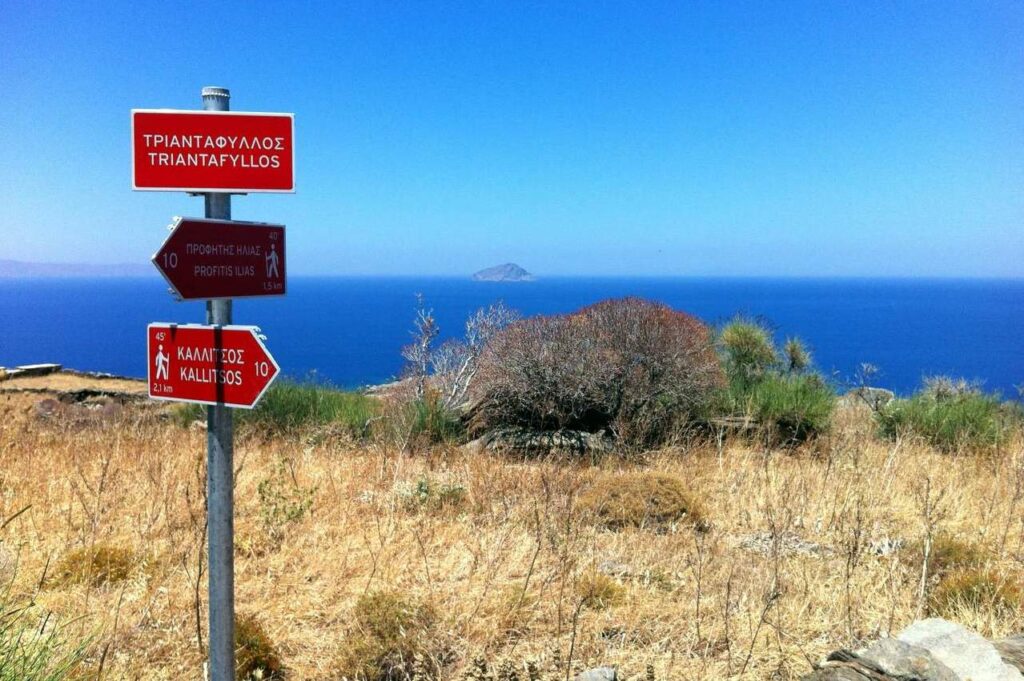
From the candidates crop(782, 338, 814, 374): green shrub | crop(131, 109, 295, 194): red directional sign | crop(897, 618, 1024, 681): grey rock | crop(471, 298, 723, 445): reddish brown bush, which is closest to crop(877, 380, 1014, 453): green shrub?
crop(782, 338, 814, 374): green shrub

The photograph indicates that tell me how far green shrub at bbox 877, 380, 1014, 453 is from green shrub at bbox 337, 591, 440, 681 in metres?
6.99

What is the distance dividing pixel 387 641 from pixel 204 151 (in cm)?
242

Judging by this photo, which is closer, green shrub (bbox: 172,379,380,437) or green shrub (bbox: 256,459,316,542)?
green shrub (bbox: 256,459,316,542)

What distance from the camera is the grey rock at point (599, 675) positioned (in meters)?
3.22

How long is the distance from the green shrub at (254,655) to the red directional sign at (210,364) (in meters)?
1.42

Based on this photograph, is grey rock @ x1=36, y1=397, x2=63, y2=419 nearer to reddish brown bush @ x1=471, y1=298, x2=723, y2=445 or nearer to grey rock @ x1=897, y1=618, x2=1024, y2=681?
→ reddish brown bush @ x1=471, y1=298, x2=723, y2=445

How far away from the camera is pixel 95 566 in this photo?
14.2ft

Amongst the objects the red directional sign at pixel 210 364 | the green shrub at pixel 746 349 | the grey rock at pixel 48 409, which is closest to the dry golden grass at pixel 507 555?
the red directional sign at pixel 210 364

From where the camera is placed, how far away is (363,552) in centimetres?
488

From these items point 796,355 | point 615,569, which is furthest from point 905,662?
point 796,355

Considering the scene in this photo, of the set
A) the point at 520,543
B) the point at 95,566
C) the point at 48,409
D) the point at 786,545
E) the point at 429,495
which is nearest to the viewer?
the point at 95,566

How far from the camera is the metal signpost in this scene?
8.04 feet

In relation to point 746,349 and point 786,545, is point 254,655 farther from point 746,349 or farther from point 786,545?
point 746,349

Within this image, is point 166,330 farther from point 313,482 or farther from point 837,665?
point 313,482
